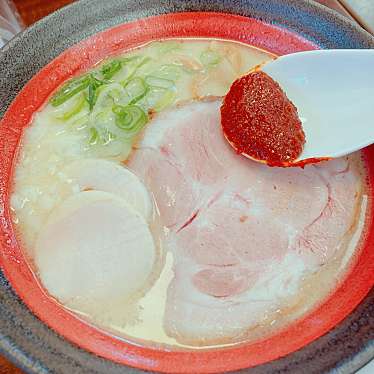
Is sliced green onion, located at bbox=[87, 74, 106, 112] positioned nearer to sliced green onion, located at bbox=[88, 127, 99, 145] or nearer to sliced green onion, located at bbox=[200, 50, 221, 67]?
sliced green onion, located at bbox=[88, 127, 99, 145]

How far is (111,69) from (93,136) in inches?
9.5

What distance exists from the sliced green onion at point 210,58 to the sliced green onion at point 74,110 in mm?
393

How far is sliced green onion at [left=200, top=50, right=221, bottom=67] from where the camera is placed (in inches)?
61.9

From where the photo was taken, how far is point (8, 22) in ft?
5.87

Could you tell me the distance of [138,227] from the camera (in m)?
1.19

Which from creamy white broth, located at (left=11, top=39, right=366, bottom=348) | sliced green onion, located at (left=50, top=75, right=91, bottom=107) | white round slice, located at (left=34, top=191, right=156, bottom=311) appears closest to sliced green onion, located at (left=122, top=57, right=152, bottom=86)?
creamy white broth, located at (left=11, top=39, right=366, bottom=348)

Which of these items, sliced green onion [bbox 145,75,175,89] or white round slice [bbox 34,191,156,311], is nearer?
white round slice [bbox 34,191,156,311]

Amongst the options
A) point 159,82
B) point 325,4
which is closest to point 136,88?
point 159,82

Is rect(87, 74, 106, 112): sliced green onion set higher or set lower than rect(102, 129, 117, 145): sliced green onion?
higher

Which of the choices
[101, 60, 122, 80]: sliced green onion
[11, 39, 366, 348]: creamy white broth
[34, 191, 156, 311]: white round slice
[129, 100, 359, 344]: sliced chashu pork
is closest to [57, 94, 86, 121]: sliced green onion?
[11, 39, 366, 348]: creamy white broth

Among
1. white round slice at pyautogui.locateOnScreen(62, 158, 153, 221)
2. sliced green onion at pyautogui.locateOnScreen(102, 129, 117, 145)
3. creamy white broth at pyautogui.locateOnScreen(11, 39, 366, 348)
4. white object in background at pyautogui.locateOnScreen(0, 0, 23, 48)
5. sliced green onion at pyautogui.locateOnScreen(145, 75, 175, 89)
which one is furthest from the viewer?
white object in background at pyautogui.locateOnScreen(0, 0, 23, 48)

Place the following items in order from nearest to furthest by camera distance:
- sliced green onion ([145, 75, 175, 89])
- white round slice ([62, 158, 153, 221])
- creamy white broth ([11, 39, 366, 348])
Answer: creamy white broth ([11, 39, 366, 348]), white round slice ([62, 158, 153, 221]), sliced green onion ([145, 75, 175, 89])

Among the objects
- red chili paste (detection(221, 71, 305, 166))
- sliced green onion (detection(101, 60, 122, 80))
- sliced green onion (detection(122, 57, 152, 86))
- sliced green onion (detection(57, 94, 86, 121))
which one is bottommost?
red chili paste (detection(221, 71, 305, 166))

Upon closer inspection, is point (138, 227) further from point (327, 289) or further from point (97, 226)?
point (327, 289)
